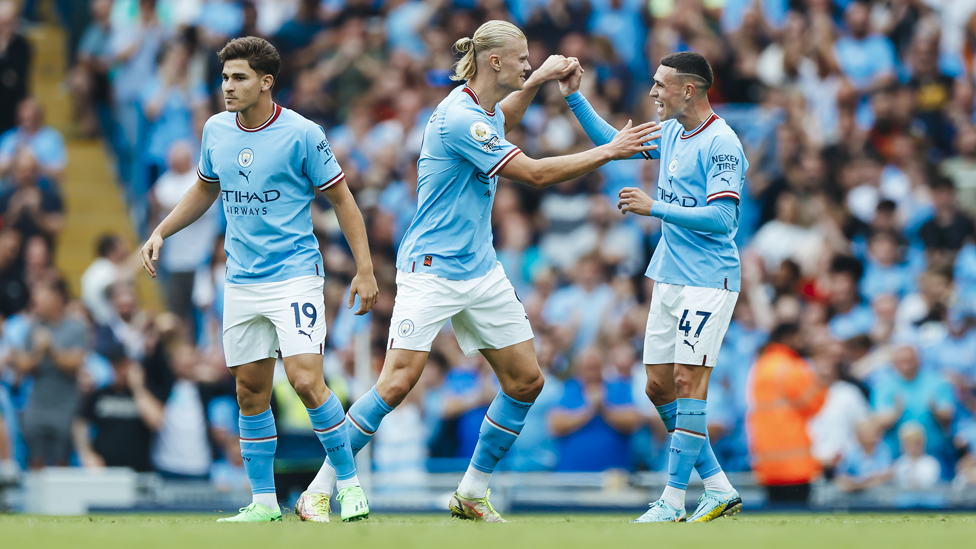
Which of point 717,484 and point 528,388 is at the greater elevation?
point 528,388

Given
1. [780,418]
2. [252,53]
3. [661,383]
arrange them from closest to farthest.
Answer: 1. [252,53]
2. [661,383]
3. [780,418]

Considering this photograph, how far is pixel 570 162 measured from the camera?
25.0 ft

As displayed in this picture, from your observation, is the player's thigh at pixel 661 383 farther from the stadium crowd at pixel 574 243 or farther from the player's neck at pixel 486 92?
the stadium crowd at pixel 574 243

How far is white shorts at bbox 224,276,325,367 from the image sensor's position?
7.52 metres

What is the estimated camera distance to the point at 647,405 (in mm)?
12633

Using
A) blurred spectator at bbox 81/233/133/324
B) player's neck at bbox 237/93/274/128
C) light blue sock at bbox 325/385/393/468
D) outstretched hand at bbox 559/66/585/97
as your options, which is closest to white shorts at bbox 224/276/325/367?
light blue sock at bbox 325/385/393/468

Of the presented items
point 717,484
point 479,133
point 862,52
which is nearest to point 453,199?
point 479,133

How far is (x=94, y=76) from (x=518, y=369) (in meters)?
11.9

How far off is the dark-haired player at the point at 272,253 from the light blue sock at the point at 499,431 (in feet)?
2.81

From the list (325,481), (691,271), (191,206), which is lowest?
(325,481)

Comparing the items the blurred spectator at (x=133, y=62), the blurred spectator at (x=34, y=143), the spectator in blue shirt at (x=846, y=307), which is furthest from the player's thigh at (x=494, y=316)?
the blurred spectator at (x=133, y=62)

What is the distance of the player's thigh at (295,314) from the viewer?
24.6ft

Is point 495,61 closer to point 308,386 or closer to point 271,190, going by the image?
point 271,190

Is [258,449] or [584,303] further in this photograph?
[584,303]
